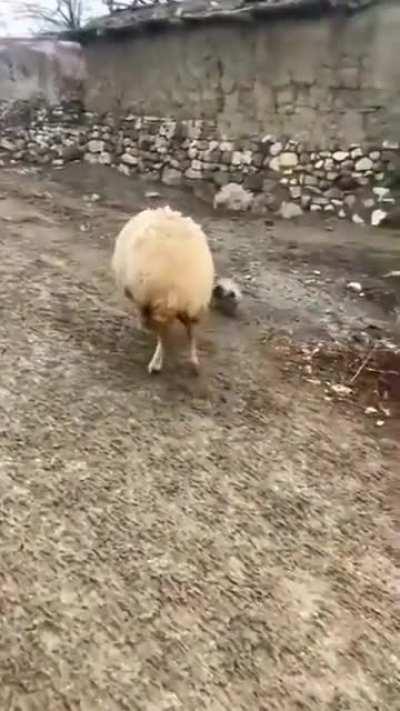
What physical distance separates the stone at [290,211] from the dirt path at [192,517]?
2572mm

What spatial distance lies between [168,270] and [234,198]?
4272mm

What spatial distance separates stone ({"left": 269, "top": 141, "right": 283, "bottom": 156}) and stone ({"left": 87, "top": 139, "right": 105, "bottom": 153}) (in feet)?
8.08

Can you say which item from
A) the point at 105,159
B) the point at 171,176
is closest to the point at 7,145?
the point at 105,159

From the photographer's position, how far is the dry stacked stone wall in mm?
7016

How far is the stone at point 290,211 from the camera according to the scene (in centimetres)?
735

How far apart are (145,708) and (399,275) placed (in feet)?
13.3

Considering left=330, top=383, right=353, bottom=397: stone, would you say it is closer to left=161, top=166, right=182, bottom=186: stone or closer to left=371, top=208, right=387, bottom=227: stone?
left=371, top=208, right=387, bottom=227: stone

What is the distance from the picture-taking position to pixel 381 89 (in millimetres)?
6852

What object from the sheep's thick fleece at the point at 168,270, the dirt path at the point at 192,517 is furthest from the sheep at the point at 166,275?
the dirt path at the point at 192,517

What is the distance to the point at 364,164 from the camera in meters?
7.00

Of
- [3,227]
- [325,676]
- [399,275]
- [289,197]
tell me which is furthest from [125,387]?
[289,197]

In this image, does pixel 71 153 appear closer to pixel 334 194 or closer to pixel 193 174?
pixel 193 174

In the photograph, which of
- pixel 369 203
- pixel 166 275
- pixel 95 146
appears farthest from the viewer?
pixel 95 146

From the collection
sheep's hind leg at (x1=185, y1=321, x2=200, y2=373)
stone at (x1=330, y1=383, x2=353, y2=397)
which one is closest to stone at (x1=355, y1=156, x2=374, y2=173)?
stone at (x1=330, y1=383, x2=353, y2=397)
